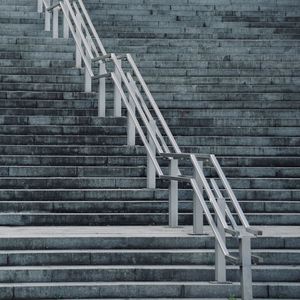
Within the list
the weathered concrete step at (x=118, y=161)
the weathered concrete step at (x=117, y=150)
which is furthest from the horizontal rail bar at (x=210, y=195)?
the weathered concrete step at (x=117, y=150)

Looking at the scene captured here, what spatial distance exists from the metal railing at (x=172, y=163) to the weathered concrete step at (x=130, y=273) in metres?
0.30

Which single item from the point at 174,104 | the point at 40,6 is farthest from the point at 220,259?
the point at 40,6

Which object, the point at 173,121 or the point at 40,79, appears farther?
the point at 40,79

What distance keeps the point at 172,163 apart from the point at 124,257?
1.73 m

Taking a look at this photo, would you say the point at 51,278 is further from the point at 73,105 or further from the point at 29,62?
the point at 29,62

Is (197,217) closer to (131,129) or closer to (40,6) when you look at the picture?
(131,129)

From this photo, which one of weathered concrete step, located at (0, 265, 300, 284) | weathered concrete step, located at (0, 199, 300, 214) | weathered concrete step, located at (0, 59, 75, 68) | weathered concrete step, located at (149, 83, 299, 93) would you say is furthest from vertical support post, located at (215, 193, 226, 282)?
weathered concrete step, located at (0, 59, 75, 68)

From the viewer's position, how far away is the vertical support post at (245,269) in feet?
26.1

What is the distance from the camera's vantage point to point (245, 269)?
7996mm

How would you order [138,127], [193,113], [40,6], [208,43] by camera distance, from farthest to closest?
[40,6] → [208,43] → [193,113] → [138,127]

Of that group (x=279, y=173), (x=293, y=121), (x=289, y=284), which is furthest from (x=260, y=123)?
(x=289, y=284)

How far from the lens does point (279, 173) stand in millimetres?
12039

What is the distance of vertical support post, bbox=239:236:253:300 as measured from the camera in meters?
7.97

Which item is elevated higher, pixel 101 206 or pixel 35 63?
pixel 35 63
